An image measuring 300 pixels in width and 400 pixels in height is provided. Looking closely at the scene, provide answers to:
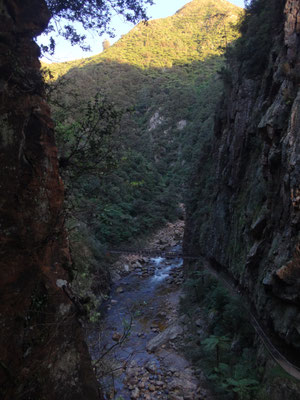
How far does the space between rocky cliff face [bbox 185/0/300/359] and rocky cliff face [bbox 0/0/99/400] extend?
15.5 feet

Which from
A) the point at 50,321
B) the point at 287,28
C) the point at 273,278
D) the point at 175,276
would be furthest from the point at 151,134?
the point at 50,321

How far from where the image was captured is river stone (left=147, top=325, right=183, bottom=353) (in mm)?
10036

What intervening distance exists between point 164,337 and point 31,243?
9.10 meters

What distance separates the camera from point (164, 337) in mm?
10422

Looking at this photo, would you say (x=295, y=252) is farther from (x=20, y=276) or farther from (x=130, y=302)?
(x=130, y=302)

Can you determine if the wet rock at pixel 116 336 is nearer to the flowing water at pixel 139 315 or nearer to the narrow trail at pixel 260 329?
the flowing water at pixel 139 315

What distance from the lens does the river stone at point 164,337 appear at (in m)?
10.0

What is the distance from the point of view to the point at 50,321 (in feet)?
9.16

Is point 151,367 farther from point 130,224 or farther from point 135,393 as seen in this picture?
point 130,224

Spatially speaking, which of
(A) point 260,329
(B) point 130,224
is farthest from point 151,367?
(B) point 130,224

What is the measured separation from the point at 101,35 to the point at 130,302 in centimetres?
1189

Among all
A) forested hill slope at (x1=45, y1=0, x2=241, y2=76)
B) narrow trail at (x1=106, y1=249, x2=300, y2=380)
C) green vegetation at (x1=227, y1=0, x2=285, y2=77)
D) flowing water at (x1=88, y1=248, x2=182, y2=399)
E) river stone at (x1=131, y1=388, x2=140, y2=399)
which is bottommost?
flowing water at (x1=88, y1=248, x2=182, y2=399)

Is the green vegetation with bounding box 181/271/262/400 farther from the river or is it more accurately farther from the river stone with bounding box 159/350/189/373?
the river

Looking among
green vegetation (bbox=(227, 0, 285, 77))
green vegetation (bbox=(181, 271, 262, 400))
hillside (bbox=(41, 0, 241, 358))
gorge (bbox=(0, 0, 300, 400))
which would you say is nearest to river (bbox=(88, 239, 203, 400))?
gorge (bbox=(0, 0, 300, 400))
